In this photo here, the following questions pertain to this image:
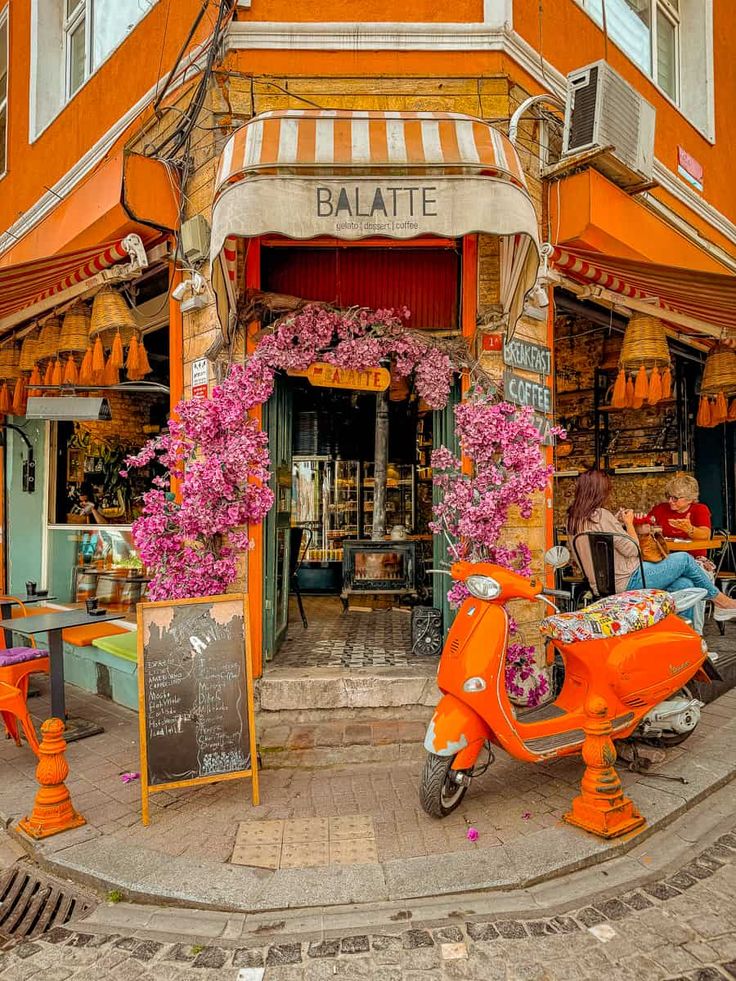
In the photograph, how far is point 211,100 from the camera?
568 cm

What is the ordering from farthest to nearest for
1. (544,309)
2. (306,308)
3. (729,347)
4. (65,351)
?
(729,347) < (65,351) < (544,309) < (306,308)

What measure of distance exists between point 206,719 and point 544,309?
443 cm

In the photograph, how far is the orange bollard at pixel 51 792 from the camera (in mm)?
3770

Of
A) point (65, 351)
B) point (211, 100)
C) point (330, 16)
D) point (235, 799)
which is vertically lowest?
point (235, 799)

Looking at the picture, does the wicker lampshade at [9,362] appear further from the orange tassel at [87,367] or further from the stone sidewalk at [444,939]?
the stone sidewalk at [444,939]

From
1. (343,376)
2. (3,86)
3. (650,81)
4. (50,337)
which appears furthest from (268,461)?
(3,86)

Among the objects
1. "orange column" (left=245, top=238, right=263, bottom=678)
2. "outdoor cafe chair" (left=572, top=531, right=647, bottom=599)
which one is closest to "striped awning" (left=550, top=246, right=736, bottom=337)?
"outdoor cafe chair" (left=572, top=531, right=647, bottom=599)

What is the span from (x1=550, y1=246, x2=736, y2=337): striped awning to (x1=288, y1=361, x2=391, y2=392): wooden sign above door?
6.18 ft

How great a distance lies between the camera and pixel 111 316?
242 inches

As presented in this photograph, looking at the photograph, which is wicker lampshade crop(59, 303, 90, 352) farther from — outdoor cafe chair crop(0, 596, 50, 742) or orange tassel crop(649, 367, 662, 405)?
orange tassel crop(649, 367, 662, 405)

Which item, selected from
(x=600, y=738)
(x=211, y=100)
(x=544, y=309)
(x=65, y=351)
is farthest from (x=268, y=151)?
(x=600, y=738)

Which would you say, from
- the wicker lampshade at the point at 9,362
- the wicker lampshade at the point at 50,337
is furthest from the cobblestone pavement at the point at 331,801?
the wicker lampshade at the point at 9,362

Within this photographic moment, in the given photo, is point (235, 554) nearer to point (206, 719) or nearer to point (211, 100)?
point (206, 719)

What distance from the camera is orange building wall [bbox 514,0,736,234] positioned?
6246 mm
